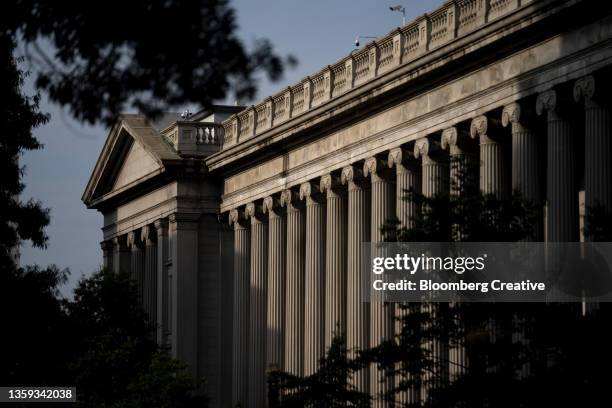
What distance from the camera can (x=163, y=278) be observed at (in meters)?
93.8

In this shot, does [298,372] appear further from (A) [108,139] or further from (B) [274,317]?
(A) [108,139]

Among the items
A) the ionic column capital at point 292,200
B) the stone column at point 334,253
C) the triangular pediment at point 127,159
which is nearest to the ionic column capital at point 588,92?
the stone column at point 334,253

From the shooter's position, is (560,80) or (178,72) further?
(560,80)

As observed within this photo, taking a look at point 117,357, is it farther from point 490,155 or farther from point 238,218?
point 490,155

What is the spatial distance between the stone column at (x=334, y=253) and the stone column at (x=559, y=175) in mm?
20282

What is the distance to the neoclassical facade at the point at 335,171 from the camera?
176 ft

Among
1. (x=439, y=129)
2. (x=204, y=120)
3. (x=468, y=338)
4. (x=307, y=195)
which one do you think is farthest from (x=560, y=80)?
(x=204, y=120)

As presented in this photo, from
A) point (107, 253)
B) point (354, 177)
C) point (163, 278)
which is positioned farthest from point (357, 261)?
point (107, 253)

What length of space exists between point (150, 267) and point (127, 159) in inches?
249

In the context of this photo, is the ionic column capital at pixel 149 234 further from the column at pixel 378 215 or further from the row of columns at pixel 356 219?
the column at pixel 378 215

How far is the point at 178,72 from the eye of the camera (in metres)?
23.4

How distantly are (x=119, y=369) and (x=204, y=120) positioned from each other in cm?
2858

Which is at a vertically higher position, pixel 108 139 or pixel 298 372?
pixel 108 139

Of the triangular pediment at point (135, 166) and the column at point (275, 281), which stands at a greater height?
the triangular pediment at point (135, 166)
